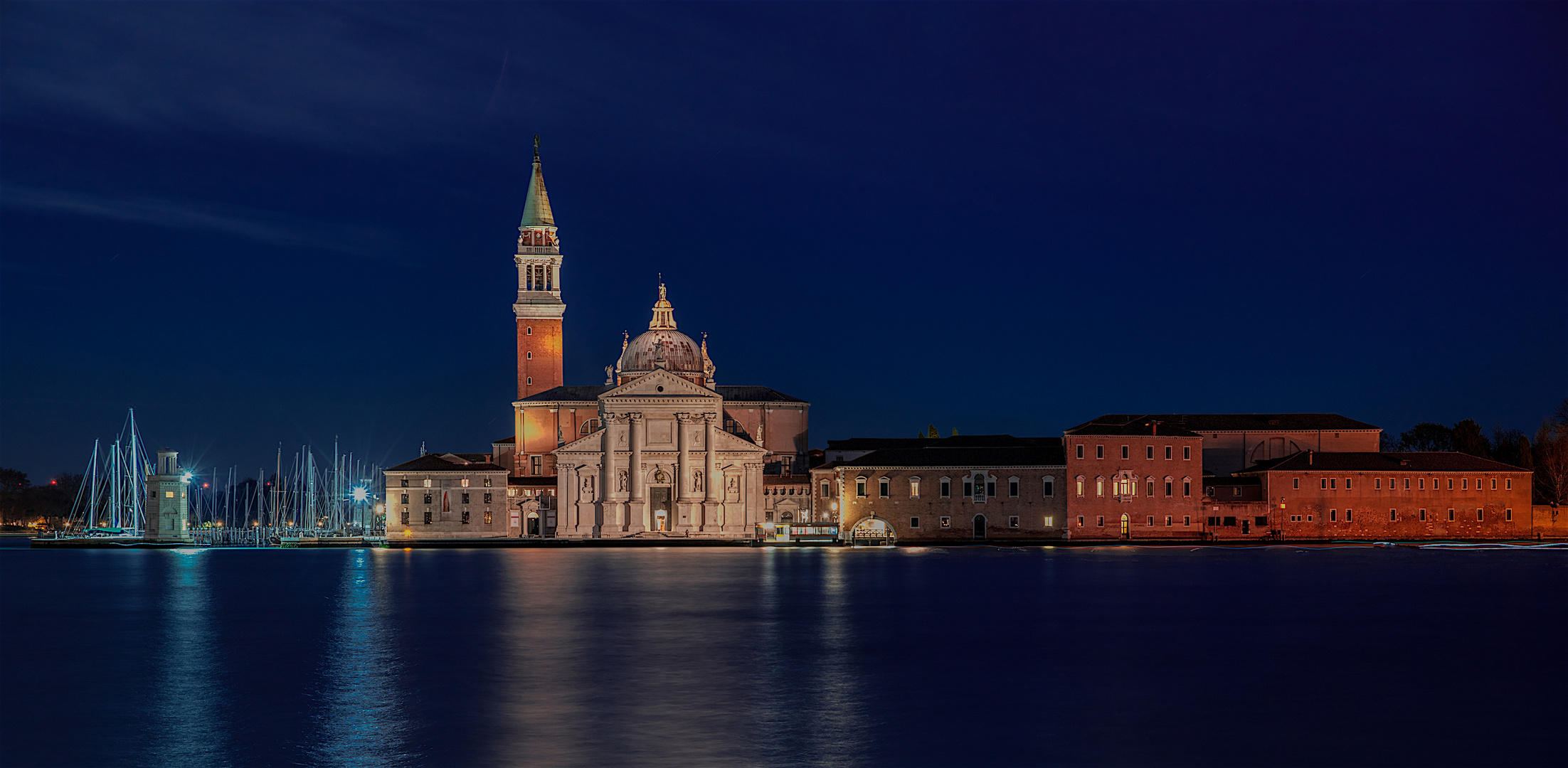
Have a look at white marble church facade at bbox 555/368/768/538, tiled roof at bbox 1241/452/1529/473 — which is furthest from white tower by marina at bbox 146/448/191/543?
tiled roof at bbox 1241/452/1529/473

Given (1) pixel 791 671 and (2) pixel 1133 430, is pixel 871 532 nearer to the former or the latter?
(2) pixel 1133 430

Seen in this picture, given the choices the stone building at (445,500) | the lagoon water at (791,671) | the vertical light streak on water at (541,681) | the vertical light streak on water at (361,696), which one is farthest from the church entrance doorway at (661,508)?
the vertical light streak on water at (361,696)

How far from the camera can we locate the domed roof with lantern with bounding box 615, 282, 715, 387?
77062 mm

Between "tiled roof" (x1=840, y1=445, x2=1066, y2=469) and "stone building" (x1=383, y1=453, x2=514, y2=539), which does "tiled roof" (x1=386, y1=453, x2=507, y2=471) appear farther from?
"tiled roof" (x1=840, y1=445, x2=1066, y2=469)

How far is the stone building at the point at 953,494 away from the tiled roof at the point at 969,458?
0.11 ft

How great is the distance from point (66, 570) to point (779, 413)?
35.8m

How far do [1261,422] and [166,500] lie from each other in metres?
59.8

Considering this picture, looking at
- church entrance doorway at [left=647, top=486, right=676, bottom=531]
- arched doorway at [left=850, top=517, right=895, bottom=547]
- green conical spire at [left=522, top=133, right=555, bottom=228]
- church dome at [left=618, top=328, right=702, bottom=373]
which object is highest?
green conical spire at [left=522, top=133, right=555, bottom=228]

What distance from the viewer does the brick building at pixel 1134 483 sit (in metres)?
67.2

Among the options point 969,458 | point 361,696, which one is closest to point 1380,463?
point 969,458

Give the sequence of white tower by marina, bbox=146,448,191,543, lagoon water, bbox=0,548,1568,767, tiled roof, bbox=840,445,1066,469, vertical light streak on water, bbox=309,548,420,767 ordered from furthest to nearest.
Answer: white tower by marina, bbox=146,448,191,543
tiled roof, bbox=840,445,1066,469
lagoon water, bbox=0,548,1568,767
vertical light streak on water, bbox=309,548,420,767

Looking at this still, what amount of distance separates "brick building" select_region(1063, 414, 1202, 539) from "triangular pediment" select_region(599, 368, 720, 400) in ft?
57.4

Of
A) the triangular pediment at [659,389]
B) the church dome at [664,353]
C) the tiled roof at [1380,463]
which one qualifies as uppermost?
the church dome at [664,353]

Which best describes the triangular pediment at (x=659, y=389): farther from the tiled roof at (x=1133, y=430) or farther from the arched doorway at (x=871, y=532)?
the tiled roof at (x=1133, y=430)
